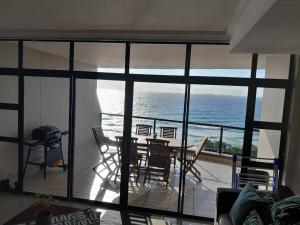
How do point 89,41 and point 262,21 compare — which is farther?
point 89,41

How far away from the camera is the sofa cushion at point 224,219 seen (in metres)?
2.50

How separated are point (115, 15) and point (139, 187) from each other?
9.37 feet

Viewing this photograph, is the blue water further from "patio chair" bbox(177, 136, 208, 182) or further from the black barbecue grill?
the black barbecue grill

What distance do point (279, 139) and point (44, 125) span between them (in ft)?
12.7

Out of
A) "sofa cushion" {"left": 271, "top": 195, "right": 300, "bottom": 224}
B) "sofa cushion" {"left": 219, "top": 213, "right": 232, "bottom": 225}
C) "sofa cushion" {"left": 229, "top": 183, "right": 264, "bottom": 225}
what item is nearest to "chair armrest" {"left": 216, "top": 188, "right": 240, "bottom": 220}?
"sofa cushion" {"left": 219, "top": 213, "right": 232, "bottom": 225}

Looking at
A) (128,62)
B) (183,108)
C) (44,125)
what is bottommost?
(44,125)

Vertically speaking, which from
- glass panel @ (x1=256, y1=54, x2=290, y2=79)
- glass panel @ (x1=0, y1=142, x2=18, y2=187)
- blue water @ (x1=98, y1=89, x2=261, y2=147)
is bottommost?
glass panel @ (x1=0, y1=142, x2=18, y2=187)

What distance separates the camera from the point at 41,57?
14.2 ft

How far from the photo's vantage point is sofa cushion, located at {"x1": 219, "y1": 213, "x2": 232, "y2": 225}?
8.20ft

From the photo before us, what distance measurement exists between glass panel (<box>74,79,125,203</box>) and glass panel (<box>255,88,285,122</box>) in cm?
184

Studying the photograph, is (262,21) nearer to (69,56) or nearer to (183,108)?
(183,108)

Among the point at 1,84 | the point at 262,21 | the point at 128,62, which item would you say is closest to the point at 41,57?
the point at 1,84

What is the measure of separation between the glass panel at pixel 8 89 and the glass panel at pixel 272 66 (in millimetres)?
3530

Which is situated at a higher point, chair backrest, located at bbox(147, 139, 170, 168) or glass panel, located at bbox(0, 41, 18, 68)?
glass panel, located at bbox(0, 41, 18, 68)
